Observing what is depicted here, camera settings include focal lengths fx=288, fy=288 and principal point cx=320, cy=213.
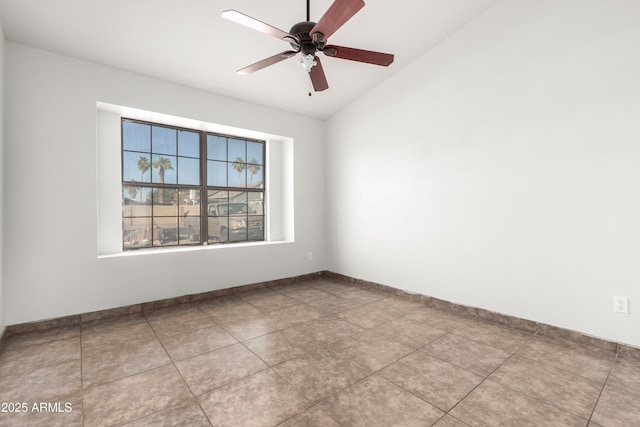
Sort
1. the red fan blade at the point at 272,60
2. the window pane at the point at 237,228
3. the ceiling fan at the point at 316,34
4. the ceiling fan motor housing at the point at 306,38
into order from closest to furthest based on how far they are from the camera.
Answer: the ceiling fan at the point at 316,34
the ceiling fan motor housing at the point at 306,38
the red fan blade at the point at 272,60
the window pane at the point at 237,228

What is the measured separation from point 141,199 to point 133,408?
2694 mm

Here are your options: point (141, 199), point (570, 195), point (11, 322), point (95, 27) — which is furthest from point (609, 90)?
point (11, 322)

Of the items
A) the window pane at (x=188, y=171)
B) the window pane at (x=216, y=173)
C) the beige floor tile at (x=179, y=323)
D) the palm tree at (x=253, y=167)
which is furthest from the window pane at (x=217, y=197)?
the beige floor tile at (x=179, y=323)

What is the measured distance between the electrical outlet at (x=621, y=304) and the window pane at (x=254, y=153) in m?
4.52

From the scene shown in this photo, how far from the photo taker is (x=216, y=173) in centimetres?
438

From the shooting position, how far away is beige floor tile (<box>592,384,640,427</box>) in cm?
→ 160

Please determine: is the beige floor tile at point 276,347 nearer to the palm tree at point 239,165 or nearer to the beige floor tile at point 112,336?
the beige floor tile at point 112,336

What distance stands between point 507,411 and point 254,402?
1498 millimetres

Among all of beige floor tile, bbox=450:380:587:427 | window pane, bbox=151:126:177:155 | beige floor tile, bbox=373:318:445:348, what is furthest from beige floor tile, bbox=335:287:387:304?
window pane, bbox=151:126:177:155

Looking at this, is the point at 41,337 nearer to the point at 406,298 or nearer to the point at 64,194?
the point at 64,194

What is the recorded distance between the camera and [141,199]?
3.72m

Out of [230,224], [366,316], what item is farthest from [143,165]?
[366,316]

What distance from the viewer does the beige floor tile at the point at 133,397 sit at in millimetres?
1644

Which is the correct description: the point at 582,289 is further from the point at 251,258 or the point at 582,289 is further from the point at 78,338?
the point at 78,338
